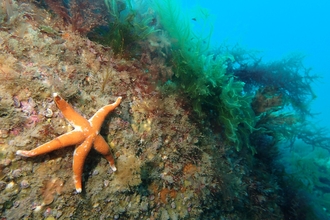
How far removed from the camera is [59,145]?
2.35 meters

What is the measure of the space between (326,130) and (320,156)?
128 inches

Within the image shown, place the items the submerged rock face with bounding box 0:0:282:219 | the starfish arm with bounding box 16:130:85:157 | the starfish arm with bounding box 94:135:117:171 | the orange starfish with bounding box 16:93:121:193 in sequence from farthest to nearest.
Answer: the starfish arm with bounding box 94:135:117:171 < the submerged rock face with bounding box 0:0:282:219 < the orange starfish with bounding box 16:93:121:193 < the starfish arm with bounding box 16:130:85:157

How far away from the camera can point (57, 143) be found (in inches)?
91.8

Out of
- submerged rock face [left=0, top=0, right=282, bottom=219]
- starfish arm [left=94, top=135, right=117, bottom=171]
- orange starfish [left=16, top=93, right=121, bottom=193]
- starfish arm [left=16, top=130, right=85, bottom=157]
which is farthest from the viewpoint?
starfish arm [left=94, top=135, right=117, bottom=171]

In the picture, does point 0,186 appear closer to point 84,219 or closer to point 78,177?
point 78,177

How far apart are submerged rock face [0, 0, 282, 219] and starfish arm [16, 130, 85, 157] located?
0.30m

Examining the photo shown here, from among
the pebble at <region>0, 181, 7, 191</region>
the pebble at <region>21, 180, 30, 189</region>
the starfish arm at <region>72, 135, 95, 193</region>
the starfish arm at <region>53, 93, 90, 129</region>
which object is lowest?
the pebble at <region>0, 181, 7, 191</region>

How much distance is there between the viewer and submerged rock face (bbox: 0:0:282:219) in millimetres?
2551

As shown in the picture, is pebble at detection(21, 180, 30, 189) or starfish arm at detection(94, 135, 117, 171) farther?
starfish arm at detection(94, 135, 117, 171)

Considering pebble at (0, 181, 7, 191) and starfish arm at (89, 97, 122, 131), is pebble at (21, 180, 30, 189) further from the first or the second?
starfish arm at (89, 97, 122, 131)

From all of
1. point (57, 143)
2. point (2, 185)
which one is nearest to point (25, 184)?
point (2, 185)

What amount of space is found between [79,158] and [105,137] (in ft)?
2.42

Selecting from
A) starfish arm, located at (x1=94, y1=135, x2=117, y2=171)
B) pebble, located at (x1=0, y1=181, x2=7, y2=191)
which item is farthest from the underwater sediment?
starfish arm, located at (x1=94, y1=135, x2=117, y2=171)

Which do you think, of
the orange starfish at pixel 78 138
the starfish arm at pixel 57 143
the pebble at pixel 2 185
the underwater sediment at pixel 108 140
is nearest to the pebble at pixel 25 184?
the underwater sediment at pixel 108 140
